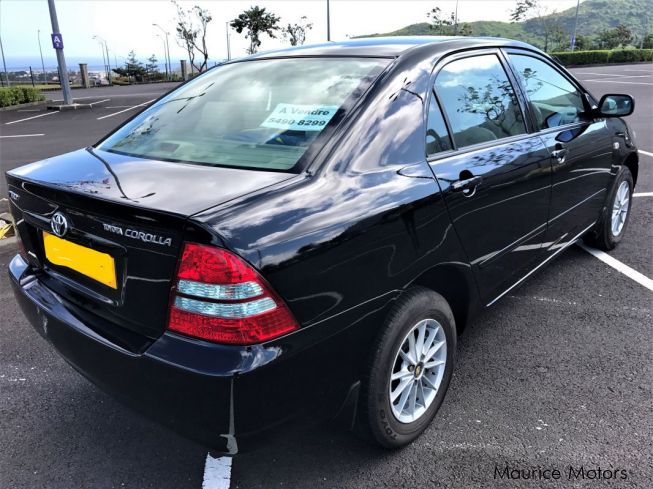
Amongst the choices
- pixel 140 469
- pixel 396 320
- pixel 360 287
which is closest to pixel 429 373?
pixel 396 320

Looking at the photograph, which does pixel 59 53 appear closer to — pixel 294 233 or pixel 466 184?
pixel 466 184

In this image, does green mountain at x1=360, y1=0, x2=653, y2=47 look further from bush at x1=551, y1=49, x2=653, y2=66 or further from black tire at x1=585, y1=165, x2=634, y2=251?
black tire at x1=585, y1=165, x2=634, y2=251

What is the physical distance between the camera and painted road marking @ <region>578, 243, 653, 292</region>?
3894 mm

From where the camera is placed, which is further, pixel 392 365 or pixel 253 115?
pixel 253 115

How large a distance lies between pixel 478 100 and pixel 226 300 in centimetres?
178

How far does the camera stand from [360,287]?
6.20ft

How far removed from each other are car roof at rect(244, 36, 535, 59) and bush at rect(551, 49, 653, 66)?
39.2m

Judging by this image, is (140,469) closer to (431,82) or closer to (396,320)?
(396,320)

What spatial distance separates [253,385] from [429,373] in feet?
3.47

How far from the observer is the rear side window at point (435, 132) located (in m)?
2.33

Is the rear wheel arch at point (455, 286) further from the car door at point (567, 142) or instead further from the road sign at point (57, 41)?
the road sign at point (57, 41)

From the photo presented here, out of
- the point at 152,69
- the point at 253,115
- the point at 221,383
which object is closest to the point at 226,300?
the point at 221,383

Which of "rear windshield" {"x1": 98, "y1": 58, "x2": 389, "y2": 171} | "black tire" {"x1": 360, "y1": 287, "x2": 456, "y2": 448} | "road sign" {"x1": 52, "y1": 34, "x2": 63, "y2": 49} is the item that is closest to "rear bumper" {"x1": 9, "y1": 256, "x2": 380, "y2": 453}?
"black tire" {"x1": 360, "y1": 287, "x2": 456, "y2": 448}

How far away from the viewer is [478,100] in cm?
273
